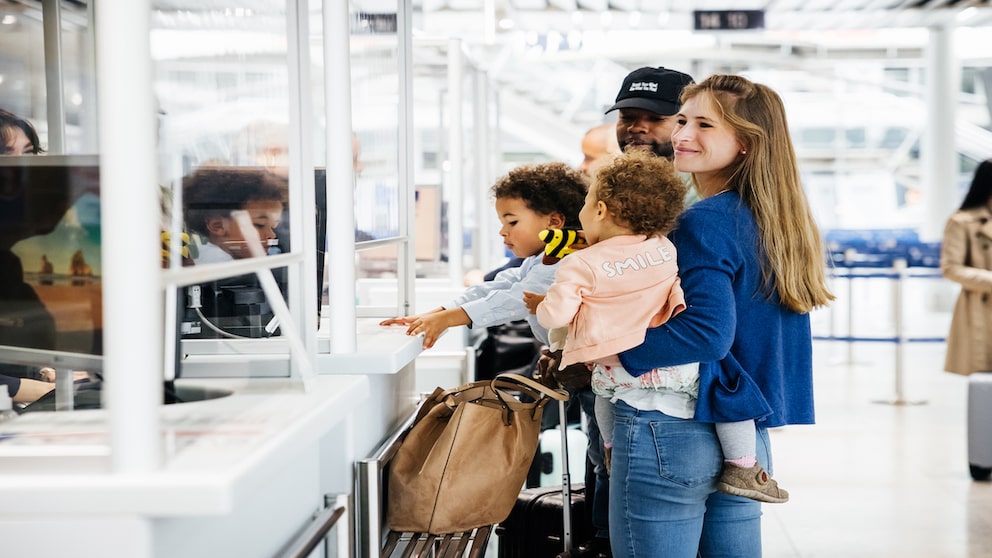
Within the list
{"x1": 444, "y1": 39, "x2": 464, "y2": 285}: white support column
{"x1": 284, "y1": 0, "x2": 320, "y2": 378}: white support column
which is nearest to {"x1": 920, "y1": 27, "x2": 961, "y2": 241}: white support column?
{"x1": 444, "y1": 39, "x2": 464, "y2": 285}: white support column

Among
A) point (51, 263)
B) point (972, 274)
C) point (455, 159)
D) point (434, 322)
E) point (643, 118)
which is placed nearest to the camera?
point (51, 263)

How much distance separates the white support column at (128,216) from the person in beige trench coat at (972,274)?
201 inches

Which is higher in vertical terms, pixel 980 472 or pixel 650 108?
pixel 650 108

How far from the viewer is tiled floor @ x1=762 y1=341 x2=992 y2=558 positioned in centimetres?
429

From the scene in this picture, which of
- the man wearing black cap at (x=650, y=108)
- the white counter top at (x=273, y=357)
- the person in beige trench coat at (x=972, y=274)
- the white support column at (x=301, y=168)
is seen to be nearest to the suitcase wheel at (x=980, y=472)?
the person in beige trench coat at (x=972, y=274)

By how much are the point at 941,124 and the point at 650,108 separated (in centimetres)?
1148

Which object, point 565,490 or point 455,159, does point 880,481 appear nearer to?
point 455,159

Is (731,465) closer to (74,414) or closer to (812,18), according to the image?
(74,414)

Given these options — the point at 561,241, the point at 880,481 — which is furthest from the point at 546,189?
the point at 880,481

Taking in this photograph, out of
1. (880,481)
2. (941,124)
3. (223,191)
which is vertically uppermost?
(941,124)

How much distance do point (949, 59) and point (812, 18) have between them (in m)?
2.67

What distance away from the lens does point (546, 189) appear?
8.96 feet

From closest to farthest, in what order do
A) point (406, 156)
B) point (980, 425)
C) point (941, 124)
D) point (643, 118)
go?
point (406, 156), point (643, 118), point (980, 425), point (941, 124)

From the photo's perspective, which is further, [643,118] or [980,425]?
[980,425]
